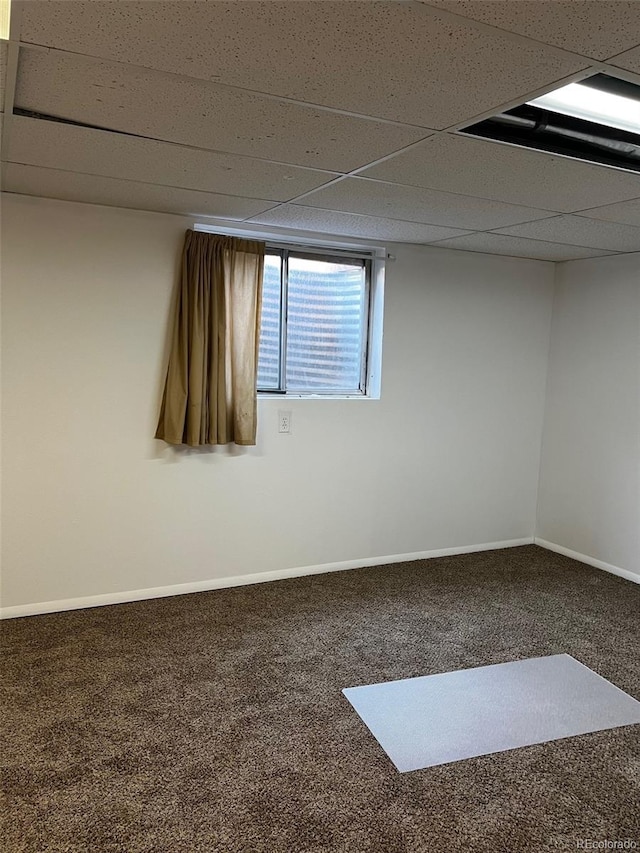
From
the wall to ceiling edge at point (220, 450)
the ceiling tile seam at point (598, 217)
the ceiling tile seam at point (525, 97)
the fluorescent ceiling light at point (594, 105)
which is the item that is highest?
the fluorescent ceiling light at point (594, 105)

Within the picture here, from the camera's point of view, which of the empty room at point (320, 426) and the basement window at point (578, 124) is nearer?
the empty room at point (320, 426)

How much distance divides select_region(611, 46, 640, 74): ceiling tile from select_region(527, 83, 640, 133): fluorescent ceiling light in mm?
361

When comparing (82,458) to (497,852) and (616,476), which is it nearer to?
(497,852)

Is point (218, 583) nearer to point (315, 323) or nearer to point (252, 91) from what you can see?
point (315, 323)

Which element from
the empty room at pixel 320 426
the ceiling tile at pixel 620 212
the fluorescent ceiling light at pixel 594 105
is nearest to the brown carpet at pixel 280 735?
the empty room at pixel 320 426

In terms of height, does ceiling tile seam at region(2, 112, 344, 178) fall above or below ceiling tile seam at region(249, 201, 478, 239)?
below

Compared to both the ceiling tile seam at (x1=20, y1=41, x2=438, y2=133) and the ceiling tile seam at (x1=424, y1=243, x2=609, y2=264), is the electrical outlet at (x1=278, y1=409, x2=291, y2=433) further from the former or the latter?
the ceiling tile seam at (x1=20, y1=41, x2=438, y2=133)

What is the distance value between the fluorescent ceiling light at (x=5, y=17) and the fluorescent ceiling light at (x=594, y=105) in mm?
1411

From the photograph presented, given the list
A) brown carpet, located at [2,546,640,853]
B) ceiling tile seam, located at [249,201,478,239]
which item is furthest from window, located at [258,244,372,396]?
brown carpet, located at [2,546,640,853]

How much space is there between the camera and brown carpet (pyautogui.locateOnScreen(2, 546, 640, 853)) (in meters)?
1.99

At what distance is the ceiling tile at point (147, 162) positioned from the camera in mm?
2111

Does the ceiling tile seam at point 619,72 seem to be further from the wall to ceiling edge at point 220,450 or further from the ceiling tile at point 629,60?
the wall to ceiling edge at point 220,450

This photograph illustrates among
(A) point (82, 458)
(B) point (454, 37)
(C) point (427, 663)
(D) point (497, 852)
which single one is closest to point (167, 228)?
(A) point (82, 458)

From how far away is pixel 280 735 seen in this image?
2.46 metres
